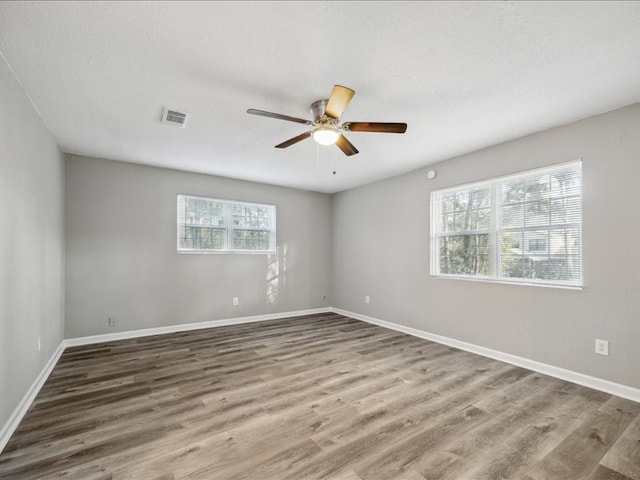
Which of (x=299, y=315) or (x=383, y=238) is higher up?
(x=383, y=238)

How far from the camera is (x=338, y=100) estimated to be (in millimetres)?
2121

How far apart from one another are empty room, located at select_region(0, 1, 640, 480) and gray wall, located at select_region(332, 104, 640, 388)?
0.02 metres

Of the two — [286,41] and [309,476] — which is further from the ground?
[286,41]

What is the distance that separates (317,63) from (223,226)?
3604 millimetres

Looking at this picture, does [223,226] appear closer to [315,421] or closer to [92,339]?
[92,339]

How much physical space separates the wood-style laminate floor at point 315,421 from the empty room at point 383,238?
0.07ft

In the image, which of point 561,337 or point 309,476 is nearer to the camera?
point 309,476

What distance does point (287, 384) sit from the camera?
2777 millimetres

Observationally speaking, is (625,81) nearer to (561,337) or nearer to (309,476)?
(561,337)

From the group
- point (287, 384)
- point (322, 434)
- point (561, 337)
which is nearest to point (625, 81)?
point (561, 337)

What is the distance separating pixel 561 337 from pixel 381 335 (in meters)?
2.14

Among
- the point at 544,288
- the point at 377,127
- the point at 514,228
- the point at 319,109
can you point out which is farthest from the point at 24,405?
the point at 514,228

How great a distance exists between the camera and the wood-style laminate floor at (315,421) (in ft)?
5.57

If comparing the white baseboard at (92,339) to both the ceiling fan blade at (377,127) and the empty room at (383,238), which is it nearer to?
the empty room at (383,238)
